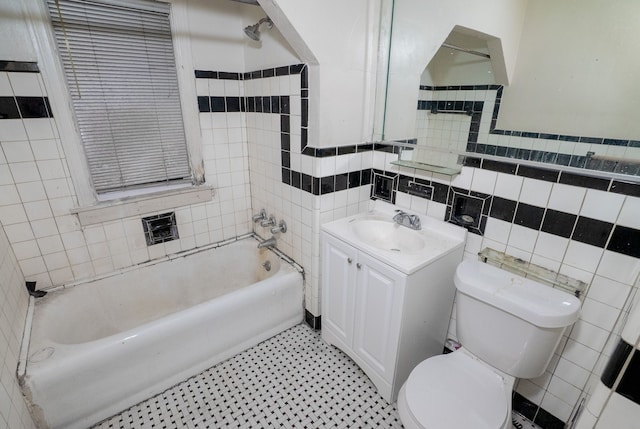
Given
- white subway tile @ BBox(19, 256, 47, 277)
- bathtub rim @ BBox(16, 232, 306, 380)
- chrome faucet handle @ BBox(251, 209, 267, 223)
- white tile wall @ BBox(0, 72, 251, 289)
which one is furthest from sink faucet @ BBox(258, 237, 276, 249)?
white subway tile @ BBox(19, 256, 47, 277)

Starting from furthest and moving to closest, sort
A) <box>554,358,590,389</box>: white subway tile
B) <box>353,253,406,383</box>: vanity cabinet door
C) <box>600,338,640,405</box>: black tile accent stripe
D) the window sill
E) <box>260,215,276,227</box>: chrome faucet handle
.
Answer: <box>260,215,276,227</box>: chrome faucet handle, the window sill, <box>353,253,406,383</box>: vanity cabinet door, <box>554,358,590,389</box>: white subway tile, <box>600,338,640,405</box>: black tile accent stripe

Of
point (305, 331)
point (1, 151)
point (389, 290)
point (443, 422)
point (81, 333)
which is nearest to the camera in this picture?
→ point (443, 422)

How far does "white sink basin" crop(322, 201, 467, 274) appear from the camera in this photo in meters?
1.41

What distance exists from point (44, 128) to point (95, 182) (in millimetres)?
367

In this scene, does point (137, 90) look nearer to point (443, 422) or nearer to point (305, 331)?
point (305, 331)

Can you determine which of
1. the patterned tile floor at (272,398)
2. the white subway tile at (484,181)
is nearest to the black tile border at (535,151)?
the white subway tile at (484,181)

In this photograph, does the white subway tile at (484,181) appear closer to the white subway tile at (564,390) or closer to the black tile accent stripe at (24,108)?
the white subway tile at (564,390)

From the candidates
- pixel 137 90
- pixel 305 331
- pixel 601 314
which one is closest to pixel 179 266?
pixel 305 331

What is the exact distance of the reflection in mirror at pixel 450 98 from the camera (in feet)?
5.64

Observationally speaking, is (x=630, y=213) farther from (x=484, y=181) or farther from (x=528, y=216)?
(x=484, y=181)

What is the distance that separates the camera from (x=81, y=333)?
5.99ft

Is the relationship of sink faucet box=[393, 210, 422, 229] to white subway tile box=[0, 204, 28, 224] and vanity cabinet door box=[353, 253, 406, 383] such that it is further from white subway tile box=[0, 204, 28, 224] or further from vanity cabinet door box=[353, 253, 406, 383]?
white subway tile box=[0, 204, 28, 224]

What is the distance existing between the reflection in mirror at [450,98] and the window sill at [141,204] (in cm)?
144

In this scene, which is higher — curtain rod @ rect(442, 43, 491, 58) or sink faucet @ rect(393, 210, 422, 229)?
curtain rod @ rect(442, 43, 491, 58)
